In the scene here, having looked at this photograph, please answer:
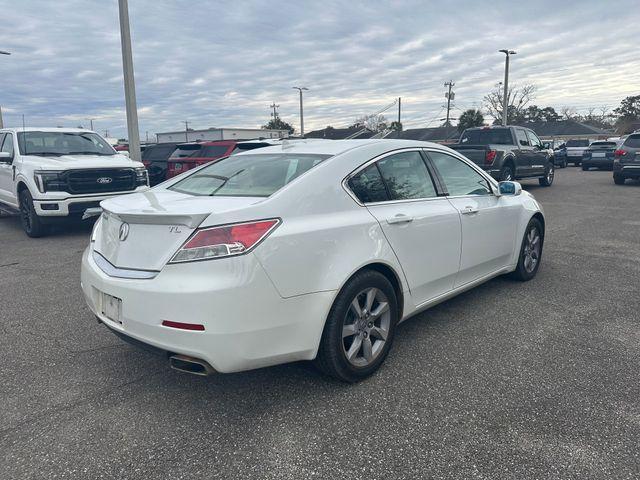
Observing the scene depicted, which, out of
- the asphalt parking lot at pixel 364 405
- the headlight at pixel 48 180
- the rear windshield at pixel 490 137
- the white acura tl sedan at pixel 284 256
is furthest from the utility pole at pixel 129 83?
the white acura tl sedan at pixel 284 256

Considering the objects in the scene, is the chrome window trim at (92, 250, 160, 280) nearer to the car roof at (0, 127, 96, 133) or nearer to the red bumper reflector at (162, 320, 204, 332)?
the red bumper reflector at (162, 320, 204, 332)

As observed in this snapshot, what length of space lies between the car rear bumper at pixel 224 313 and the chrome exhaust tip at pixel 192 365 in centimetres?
5

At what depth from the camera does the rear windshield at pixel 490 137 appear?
13.6 metres

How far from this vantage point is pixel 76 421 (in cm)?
274

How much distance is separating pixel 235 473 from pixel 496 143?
13.0 metres

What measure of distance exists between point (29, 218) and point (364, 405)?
24.7ft

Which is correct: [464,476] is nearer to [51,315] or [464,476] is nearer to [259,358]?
[259,358]

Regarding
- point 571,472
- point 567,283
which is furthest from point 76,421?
point 567,283

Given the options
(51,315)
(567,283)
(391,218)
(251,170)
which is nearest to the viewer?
(391,218)

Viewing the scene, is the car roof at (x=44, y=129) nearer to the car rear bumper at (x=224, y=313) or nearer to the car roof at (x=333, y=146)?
the car roof at (x=333, y=146)

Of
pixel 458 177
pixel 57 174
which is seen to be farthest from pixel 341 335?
pixel 57 174

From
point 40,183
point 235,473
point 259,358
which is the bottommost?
point 235,473

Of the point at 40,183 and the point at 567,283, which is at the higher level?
the point at 40,183

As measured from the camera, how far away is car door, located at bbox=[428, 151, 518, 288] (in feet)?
13.2
